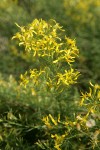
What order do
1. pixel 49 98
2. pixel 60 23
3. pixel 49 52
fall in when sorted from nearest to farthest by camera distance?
pixel 49 52, pixel 49 98, pixel 60 23

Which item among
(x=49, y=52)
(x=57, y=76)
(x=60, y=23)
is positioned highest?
(x=60, y=23)

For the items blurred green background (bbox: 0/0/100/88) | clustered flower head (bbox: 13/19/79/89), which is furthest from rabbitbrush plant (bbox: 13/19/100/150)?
blurred green background (bbox: 0/0/100/88)

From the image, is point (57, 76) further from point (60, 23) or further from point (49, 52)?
point (60, 23)

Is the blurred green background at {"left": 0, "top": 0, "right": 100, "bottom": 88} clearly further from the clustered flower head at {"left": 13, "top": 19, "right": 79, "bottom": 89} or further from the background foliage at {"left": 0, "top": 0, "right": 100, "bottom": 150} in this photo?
the clustered flower head at {"left": 13, "top": 19, "right": 79, "bottom": 89}

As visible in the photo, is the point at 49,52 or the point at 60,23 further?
the point at 60,23

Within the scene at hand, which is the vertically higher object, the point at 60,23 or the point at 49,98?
the point at 60,23

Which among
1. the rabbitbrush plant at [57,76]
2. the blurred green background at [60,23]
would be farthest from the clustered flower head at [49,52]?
the blurred green background at [60,23]

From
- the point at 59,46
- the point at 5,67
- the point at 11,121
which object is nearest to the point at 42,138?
the point at 11,121

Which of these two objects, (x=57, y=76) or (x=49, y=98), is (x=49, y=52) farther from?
(x=49, y=98)

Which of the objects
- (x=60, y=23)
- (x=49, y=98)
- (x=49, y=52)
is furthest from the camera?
(x=60, y=23)

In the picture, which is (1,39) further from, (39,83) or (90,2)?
(39,83)

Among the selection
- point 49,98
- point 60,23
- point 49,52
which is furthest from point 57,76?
point 60,23
